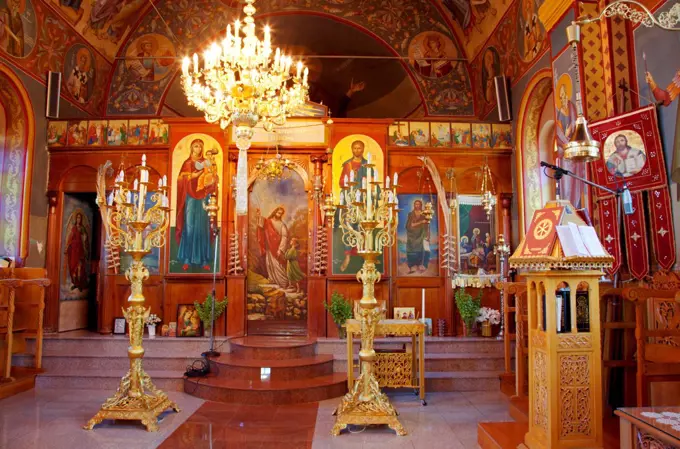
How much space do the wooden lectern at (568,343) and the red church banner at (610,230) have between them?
2612mm

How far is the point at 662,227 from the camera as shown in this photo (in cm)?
556

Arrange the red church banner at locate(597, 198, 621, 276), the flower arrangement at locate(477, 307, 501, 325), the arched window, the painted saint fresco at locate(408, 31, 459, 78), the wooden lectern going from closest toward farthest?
the wooden lectern → the red church banner at locate(597, 198, 621, 276) → the flower arrangement at locate(477, 307, 501, 325) → the arched window → the painted saint fresco at locate(408, 31, 459, 78)

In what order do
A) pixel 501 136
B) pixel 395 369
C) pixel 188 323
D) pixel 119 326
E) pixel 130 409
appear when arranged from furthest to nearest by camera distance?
1. pixel 501 136
2. pixel 119 326
3. pixel 188 323
4. pixel 395 369
5. pixel 130 409

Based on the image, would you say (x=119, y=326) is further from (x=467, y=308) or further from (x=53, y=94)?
(x=467, y=308)

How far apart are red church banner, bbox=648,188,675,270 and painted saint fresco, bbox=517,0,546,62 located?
4.14m

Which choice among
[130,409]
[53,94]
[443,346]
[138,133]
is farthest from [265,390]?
[53,94]

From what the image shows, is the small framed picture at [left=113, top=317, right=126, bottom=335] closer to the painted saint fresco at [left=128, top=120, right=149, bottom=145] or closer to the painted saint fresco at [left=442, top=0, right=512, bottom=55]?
the painted saint fresco at [left=128, top=120, right=149, bottom=145]

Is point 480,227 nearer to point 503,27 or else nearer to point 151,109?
point 503,27

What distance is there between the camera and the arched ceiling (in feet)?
40.4

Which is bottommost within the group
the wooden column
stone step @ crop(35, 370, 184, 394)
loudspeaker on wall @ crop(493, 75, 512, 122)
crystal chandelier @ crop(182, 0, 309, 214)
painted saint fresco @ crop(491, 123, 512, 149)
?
stone step @ crop(35, 370, 184, 394)

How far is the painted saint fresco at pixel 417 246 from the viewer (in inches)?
386

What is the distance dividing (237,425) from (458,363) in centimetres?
388

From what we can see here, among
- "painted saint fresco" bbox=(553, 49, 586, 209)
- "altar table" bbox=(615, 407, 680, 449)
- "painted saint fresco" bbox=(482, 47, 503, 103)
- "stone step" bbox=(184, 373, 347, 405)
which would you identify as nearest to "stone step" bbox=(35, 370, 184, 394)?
"stone step" bbox=(184, 373, 347, 405)

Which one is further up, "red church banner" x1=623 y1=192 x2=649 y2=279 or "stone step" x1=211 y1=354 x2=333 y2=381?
"red church banner" x1=623 y1=192 x2=649 y2=279
